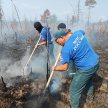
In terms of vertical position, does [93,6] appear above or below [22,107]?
above

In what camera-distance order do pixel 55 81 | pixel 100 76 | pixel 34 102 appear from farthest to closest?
pixel 100 76, pixel 55 81, pixel 34 102

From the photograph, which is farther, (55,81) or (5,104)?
(55,81)

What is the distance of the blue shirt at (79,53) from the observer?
2169 mm

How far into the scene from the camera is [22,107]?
3.07 metres

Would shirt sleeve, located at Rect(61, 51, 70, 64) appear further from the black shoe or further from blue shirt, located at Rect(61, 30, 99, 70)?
the black shoe

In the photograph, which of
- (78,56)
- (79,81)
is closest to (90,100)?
(79,81)

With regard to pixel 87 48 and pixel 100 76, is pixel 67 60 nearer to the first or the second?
pixel 87 48

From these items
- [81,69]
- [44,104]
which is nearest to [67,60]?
[81,69]

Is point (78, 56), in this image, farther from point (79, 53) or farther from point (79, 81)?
point (79, 81)

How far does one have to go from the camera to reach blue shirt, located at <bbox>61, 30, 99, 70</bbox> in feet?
7.12

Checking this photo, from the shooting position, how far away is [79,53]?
2.25m

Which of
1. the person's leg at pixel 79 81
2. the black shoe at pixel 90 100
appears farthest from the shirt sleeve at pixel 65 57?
the black shoe at pixel 90 100

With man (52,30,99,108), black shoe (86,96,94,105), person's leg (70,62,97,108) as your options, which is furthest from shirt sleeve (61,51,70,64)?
black shoe (86,96,94,105)

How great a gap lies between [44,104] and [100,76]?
9.74 feet
